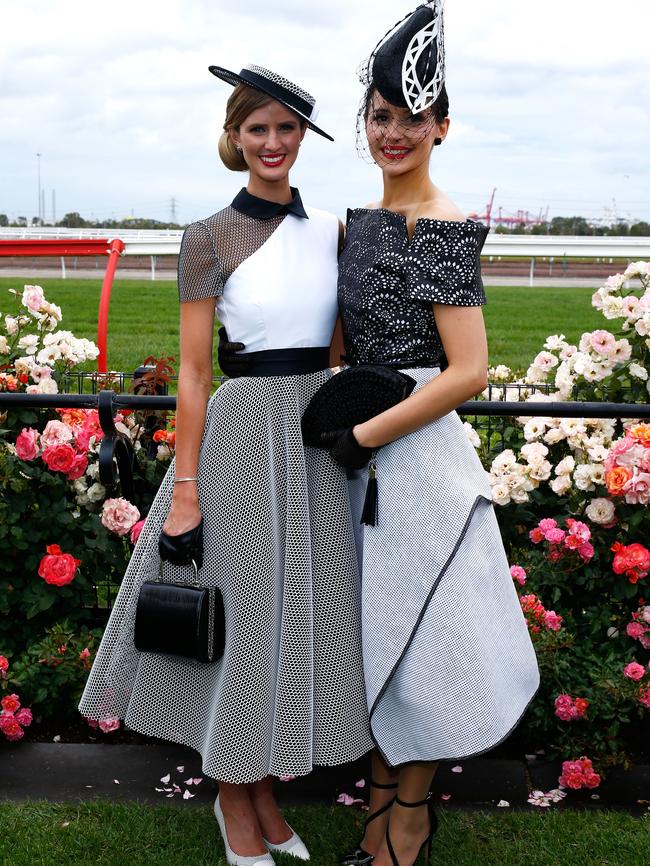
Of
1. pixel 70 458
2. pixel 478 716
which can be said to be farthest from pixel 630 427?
pixel 70 458

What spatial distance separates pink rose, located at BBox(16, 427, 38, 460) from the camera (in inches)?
137

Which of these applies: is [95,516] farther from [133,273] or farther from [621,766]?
[133,273]

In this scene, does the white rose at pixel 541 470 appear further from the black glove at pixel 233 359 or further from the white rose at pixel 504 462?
the black glove at pixel 233 359

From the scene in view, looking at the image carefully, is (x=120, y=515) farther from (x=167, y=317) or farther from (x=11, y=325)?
(x=167, y=317)

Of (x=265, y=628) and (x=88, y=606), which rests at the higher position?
(x=265, y=628)

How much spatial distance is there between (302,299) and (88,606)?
5.13 feet

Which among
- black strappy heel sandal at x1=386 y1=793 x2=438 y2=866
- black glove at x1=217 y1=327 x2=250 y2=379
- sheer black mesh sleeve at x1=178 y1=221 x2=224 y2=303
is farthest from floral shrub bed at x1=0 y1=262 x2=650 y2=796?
sheer black mesh sleeve at x1=178 y1=221 x2=224 y2=303

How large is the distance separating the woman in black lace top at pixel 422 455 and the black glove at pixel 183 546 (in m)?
0.41

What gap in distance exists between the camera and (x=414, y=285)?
244cm

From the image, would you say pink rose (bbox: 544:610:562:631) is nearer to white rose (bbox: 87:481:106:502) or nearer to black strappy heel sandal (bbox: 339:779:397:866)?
black strappy heel sandal (bbox: 339:779:397:866)

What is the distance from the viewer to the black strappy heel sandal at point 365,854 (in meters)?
2.83

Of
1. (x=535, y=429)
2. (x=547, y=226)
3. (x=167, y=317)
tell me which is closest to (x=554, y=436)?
(x=535, y=429)

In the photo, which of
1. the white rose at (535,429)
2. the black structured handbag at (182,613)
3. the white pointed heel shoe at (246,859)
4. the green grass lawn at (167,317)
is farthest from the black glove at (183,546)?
the green grass lawn at (167,317)

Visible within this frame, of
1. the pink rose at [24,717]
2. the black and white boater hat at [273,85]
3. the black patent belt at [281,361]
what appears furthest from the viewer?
the pink rose at [24,717]
